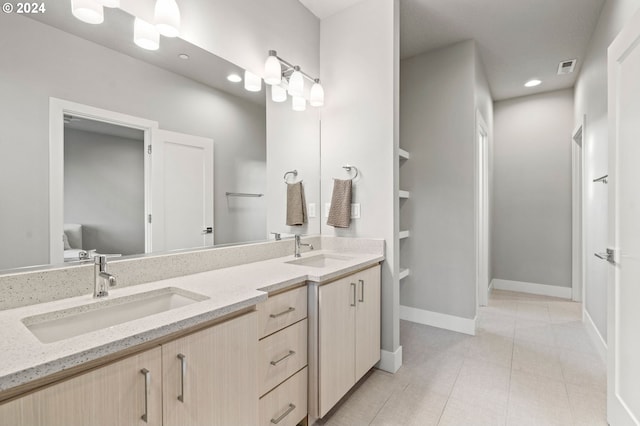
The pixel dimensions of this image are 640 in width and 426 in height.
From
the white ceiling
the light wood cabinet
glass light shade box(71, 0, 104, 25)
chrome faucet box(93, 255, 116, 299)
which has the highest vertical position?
the white ceiling

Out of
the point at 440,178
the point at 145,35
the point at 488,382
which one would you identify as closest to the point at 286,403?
the point at 488,382

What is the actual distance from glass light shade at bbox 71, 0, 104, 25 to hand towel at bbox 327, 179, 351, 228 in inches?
64.6

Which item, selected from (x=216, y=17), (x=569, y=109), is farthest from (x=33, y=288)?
(x=569, y=109)

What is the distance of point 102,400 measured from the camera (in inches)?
30.8

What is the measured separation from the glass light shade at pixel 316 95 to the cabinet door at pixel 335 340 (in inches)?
54.8

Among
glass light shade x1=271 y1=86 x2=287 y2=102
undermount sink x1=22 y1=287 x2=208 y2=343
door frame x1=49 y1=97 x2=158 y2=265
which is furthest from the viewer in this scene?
glass light shade x1=271 y1=86 x2=287 y2=102

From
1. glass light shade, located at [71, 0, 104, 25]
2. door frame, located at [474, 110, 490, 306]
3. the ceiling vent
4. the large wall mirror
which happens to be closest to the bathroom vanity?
the large wall mirror

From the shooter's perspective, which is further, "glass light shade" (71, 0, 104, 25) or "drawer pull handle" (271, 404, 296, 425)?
"drawer pull handle" (271, 404, 296, 425)

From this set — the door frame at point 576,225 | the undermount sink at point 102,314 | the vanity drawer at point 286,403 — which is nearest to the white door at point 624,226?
the vanity drawer at point 286,403

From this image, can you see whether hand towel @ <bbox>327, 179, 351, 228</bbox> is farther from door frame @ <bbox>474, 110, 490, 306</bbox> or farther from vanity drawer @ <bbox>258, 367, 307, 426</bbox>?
door frame @ <bbox>474, 110, 490, 306</bbox>

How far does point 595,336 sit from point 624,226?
1742 millimetres

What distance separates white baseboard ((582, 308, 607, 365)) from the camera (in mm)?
2379

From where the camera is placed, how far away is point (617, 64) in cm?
158

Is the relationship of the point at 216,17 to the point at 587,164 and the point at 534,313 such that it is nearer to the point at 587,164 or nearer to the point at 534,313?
the point at 587,164
